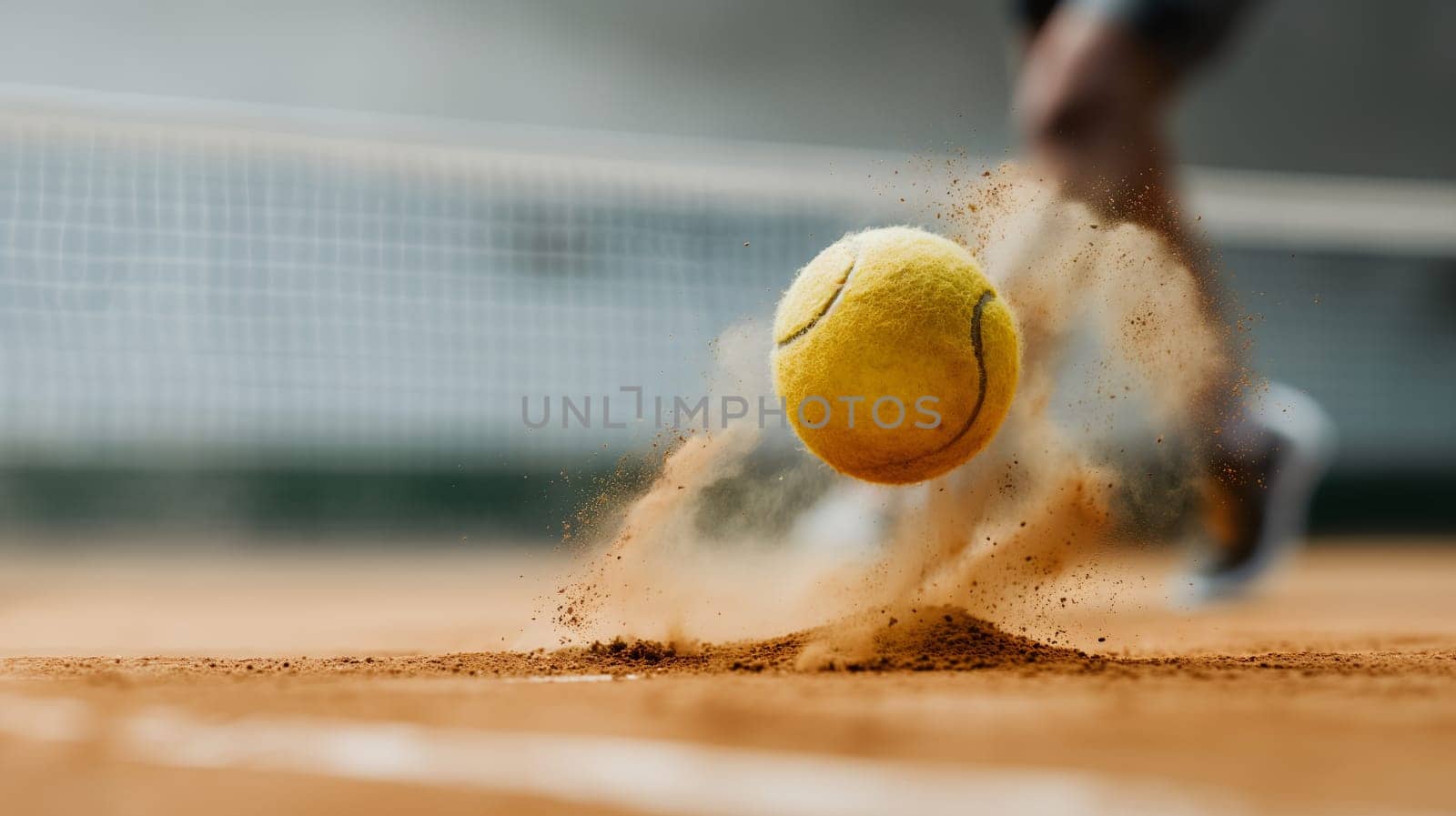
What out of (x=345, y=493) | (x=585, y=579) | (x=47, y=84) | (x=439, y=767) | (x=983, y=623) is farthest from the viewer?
(x=47, y=84)

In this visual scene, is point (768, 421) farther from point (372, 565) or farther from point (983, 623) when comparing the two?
point (372, 565)

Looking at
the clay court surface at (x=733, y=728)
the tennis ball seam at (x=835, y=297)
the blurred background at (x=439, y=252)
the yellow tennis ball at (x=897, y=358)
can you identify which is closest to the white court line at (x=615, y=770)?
the clay court surface at (x=733, y=728)

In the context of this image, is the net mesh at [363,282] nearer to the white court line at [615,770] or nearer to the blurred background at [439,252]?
the blurred background at [439,252]

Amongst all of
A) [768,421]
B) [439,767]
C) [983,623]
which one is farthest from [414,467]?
[439,767]

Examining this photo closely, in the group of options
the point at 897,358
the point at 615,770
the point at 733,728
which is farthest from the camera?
the point at 897,358

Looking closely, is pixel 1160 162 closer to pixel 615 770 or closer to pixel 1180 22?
A: pixel 1180 22

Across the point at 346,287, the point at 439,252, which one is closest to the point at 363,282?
the point at 346,287

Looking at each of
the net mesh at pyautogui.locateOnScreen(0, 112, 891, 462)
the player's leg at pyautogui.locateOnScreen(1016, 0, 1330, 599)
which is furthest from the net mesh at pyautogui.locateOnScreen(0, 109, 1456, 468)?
the player's leg at pyautogui.locateOnScreen(1016, 0, 1330, 599)
